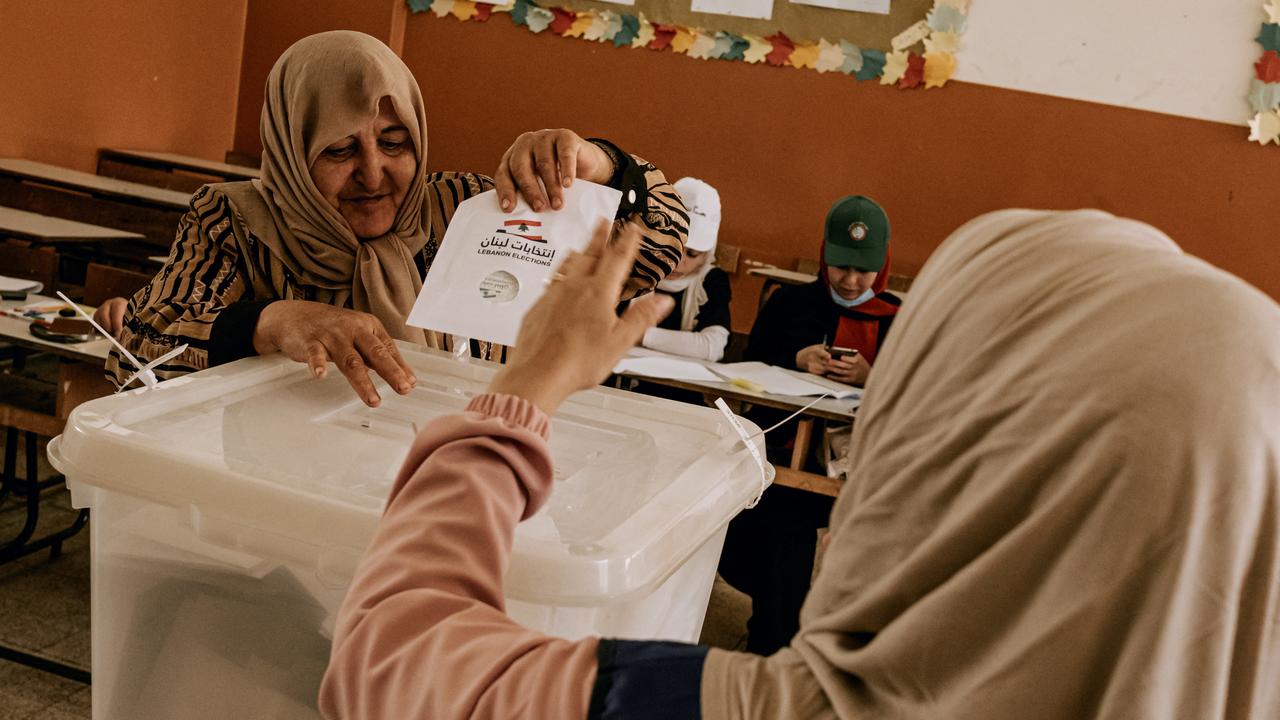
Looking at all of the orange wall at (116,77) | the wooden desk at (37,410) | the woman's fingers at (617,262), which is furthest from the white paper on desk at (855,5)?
the woman's fingers at (617,262)

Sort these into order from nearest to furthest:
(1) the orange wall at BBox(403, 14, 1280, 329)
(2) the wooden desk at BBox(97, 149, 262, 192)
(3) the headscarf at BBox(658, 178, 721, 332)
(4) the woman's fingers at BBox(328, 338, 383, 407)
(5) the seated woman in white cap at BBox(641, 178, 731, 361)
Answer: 1. (4) the woman's fingers at BBox(328, 338, 383, 407)
2. (5) the seated woman in white cap at BBox(641, 178, 731, 361)
3. (3) the headscarf at BBox(658, 178, 721, 332)
4. (1) the orange wall at BBox(403, 14, 1280, 329)
5. (2) the wooden desk at BBox(97, 149, 262, 192)

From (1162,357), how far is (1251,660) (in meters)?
0.14

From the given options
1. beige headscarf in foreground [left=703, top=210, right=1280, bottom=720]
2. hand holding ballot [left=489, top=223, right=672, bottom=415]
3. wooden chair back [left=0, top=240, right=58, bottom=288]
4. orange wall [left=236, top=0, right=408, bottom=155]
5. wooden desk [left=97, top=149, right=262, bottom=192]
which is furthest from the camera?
orange wall [left=236, top=0, right=408, bottom=155]

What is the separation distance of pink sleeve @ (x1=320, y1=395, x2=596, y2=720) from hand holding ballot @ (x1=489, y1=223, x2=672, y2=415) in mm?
22


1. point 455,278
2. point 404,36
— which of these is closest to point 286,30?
point 404,36

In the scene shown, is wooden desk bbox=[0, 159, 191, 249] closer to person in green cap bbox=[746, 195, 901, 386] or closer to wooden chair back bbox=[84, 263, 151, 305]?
wooden chair back bbox=[84, 263, 151, 305]

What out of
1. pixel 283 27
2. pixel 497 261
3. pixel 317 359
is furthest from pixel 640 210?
pixel 283 27

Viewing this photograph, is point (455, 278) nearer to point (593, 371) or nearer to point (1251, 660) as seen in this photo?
point (593, 371)

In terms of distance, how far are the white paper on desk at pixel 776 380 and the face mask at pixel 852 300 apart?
38 centimetres

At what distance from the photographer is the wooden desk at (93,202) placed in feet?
12.6

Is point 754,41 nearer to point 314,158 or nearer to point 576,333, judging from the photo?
point 314,158

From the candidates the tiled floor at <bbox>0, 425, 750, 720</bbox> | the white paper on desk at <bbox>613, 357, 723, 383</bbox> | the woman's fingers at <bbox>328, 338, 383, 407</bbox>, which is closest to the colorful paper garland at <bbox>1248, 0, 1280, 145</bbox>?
the white paper on desk at <bbox>613, 357, 723, 383</bbox>

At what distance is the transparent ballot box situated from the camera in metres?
0.73

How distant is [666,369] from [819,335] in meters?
0.71
